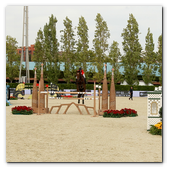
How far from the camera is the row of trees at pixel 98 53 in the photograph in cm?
4922

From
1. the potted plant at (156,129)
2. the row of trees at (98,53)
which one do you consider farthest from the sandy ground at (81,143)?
the row of trees at (98,53)

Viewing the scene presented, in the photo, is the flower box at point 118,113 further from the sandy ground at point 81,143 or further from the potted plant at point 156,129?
the potted plant at point 156,129

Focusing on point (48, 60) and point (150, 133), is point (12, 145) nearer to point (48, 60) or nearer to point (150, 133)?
point (150, 133)

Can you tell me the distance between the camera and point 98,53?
166 feet

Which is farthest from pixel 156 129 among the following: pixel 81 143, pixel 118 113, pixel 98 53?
pixel 98 53

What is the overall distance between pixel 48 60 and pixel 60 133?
42694 millimetres

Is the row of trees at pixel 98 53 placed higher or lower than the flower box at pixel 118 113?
higher

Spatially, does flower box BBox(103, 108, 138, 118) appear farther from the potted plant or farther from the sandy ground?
the potted plant

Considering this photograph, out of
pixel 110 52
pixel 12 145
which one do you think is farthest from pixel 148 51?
pixel 12 145

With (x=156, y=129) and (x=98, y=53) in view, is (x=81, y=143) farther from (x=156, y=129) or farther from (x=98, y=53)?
(x=98, y=53)

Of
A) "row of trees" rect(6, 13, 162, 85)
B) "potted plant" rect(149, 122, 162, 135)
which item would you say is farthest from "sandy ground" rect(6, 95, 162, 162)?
"row of trees" rect(6, 13, 162, 85)

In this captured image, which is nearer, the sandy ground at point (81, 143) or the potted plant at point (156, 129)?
the sandy ground at point (81, 143)

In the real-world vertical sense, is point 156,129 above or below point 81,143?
above

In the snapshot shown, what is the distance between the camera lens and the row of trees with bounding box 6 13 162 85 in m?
49.2
